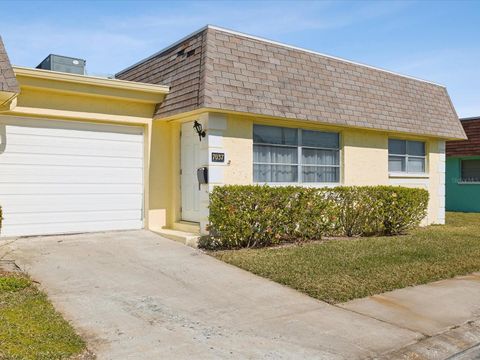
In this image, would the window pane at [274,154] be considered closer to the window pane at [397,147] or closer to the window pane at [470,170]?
the window pane at [397,147]

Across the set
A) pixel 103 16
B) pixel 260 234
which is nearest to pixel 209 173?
pixel 260 234

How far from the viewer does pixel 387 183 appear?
1291cm

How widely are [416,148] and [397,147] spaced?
103cm

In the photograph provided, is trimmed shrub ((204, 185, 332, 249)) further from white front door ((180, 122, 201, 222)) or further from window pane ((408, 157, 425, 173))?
window pane ((408, 157, 425, 173))

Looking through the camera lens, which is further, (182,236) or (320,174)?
(320,174)

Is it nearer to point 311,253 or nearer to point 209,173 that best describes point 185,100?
point 209,173

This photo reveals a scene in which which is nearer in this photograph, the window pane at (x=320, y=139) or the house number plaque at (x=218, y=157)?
the house number plaque at (x=218, y=157)

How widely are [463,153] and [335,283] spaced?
1605 cm

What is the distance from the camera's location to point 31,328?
454 centimetres

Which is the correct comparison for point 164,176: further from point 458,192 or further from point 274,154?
point 458,192

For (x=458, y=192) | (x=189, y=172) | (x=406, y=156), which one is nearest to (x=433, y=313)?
(x=189, y=172)

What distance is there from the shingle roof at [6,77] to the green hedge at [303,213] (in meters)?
3.85

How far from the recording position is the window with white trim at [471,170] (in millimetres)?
20406

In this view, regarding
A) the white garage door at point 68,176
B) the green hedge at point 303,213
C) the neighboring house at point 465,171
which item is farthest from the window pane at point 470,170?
the white garage door at point 68,176
